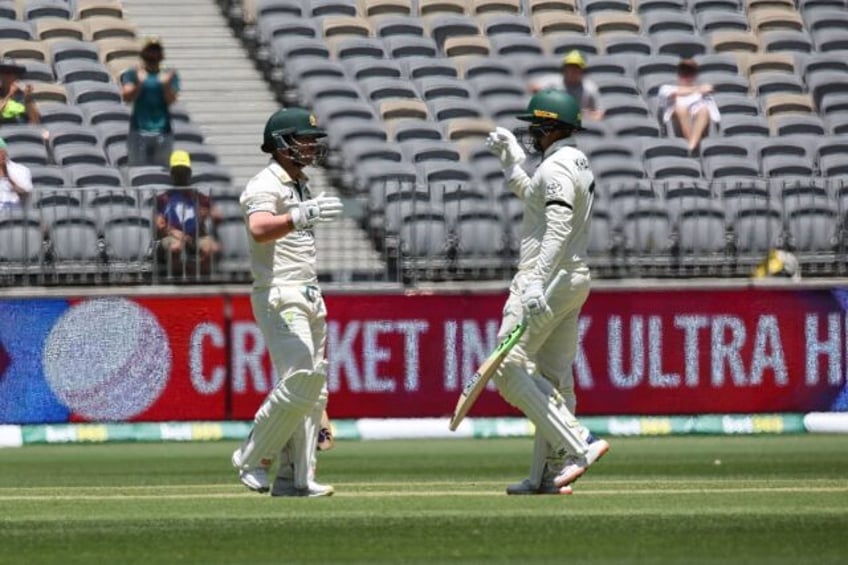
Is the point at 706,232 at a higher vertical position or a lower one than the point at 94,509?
higher

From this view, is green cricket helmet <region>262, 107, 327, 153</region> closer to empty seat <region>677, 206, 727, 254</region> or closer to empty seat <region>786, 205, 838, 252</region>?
empty seat <region>677, 206, 727, 254</region>

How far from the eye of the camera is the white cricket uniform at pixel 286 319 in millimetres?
11031

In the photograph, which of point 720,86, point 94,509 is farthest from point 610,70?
point 94,509

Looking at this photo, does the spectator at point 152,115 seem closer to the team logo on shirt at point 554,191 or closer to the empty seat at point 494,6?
the empty seat at point 494,6

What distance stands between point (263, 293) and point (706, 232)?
7527mm

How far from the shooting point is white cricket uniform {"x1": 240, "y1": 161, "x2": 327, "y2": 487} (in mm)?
11031

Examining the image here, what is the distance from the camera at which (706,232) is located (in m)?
18.0

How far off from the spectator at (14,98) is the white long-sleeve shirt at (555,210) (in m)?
8.49

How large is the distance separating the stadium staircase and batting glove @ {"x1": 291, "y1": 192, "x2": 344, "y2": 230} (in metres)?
7.17

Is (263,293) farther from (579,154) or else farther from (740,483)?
(740,483)

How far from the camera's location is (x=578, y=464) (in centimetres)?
1122

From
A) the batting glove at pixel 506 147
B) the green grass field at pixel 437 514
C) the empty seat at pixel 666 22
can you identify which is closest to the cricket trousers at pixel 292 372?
the green grass field at pixel 437 514

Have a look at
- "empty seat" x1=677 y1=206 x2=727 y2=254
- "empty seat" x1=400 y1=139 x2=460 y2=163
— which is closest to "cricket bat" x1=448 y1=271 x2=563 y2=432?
"empty seat" x1=677 y1=206 x2=727 y2=254

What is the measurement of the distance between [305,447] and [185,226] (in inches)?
248
